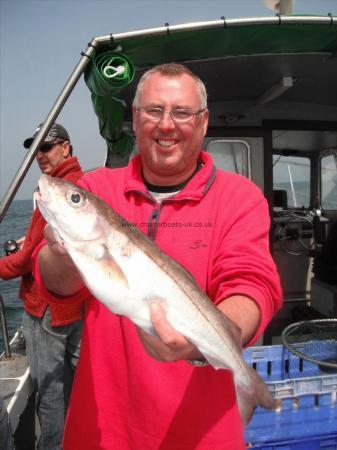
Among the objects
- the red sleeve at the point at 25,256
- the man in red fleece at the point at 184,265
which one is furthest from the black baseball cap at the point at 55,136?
the man in red fleece at the point at 184,265

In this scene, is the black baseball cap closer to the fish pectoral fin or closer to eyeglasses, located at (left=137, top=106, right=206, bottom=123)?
eyeglasses, located at (left=137, top=106, right=206, bottom=123)

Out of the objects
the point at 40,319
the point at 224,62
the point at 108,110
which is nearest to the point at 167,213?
the point at 108,110

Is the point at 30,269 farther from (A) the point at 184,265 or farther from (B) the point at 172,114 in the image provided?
(B) the point at 172,114

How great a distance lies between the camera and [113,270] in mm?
1886

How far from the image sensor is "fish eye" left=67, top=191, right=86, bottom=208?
1952 mm

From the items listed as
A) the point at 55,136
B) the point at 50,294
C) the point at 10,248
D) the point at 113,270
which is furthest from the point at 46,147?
the point at 113,270

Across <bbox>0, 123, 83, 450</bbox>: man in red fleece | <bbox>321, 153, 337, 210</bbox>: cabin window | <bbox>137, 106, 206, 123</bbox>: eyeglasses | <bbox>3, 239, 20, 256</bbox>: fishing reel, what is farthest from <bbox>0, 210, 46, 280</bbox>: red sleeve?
<bbox>321, 153, 337, 210</bbox>: cabin window

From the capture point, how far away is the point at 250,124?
654cm

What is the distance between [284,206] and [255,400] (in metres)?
9.09

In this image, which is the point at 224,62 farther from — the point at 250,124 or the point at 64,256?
the point at 64,256

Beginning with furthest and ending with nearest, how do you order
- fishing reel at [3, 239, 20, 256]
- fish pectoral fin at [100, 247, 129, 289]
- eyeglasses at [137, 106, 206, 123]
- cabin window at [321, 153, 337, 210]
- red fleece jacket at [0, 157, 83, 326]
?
cabin window at [321, 153, 337, 210] < fishing reel at [3, 239, 20, 256] < red fleece jacket at [0, 157, 83, 326] < eyeglasses at [137, 106, 206, 123] < fish pectoral fin at [100, 247, 129, 289]

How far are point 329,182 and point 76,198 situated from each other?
9327 mm

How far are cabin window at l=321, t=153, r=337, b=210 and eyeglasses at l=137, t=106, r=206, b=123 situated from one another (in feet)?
26.6

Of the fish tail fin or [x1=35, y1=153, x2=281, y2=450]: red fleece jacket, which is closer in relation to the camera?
the fish tail fin
